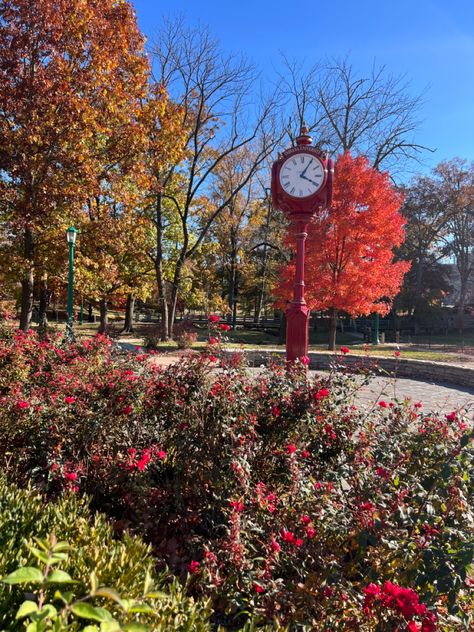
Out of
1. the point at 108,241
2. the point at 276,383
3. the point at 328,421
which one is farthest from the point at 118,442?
the point at 108,241

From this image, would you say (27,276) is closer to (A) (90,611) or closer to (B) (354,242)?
(B) (354,242)

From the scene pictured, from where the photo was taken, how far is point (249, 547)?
2.16 meters

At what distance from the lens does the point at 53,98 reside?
35.3 ft

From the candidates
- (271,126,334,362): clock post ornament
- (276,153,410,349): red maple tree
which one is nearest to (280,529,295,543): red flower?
(271,126,334,362): clock post ornament

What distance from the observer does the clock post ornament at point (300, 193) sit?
6.03m

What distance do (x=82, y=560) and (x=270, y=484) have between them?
4.75 ft

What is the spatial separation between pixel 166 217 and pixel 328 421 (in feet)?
73.0

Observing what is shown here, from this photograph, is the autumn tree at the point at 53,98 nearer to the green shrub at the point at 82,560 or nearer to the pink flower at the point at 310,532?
the green shrub at the point at 82,560

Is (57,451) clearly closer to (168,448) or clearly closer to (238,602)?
(168,448)

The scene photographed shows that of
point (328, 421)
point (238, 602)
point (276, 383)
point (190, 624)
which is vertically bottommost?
point (238, 602)

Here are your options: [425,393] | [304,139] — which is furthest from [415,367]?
[304,139]

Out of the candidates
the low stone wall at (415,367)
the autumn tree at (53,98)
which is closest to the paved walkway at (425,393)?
the low stone wall at (415,367)

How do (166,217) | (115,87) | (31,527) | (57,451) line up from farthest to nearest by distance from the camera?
1. (166,217)
2. (115,87)
3. (57,451)
4. (31,527)

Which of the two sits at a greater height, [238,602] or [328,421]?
[328,421]
